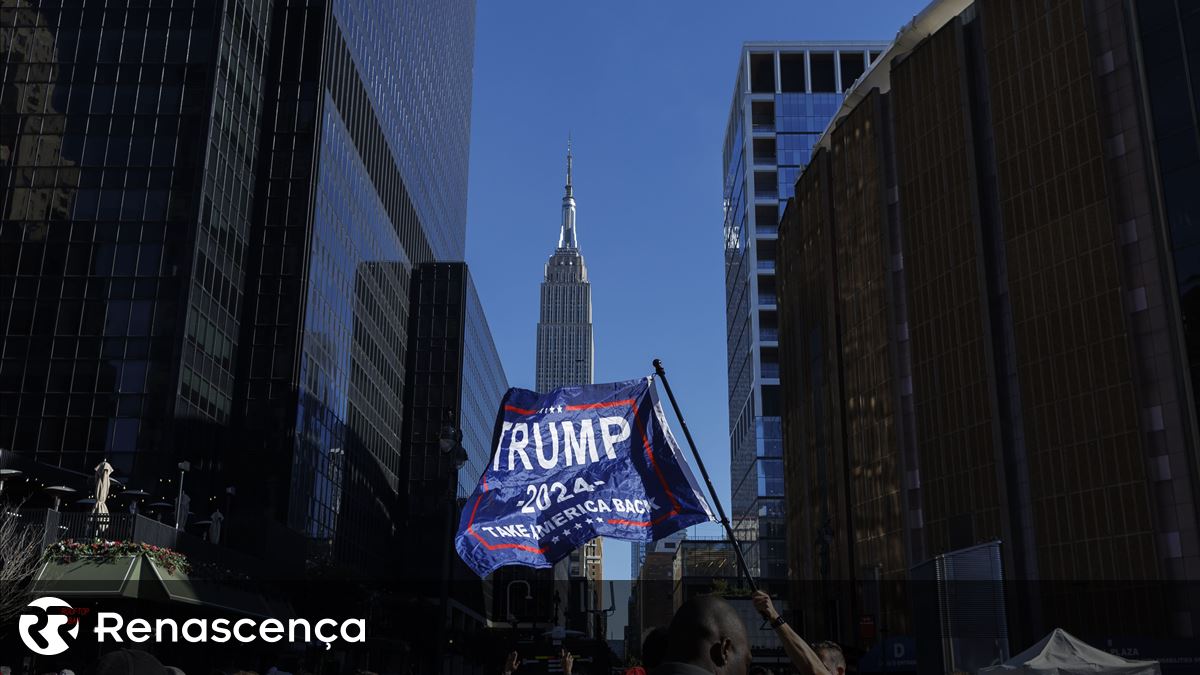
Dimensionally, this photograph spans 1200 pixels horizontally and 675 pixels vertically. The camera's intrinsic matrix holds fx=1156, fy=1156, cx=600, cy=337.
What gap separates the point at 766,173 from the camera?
396 feet

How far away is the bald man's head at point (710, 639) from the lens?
3412mm

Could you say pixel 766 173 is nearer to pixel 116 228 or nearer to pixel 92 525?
pixel 116 228

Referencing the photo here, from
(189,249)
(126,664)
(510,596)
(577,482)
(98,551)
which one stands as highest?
(189,249)

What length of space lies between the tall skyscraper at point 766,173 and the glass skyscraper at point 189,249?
157 ft

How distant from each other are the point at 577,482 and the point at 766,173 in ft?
360

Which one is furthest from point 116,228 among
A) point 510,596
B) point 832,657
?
point 832,657

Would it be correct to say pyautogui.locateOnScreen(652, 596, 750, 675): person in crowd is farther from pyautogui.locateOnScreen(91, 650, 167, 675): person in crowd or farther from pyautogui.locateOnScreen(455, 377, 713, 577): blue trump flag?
pyautogui.locateOnScreen(455, 377, 713, 577): blue trump flag

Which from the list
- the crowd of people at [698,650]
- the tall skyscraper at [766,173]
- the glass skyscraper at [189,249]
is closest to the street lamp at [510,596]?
the crowd of people at [698,650]

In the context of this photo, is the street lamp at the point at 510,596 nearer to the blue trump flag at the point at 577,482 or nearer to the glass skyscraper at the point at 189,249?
the blue trump flag at the point at 577,482

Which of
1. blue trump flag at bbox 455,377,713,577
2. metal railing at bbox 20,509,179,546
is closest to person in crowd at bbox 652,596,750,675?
blue trump flag at bbox 455,377,713,577

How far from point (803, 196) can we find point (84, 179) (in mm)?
41594

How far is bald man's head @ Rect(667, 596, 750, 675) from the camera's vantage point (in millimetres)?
3412

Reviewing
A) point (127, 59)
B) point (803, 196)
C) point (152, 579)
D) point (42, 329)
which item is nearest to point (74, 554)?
point (152, 579)

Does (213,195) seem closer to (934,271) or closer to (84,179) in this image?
(84,179)
